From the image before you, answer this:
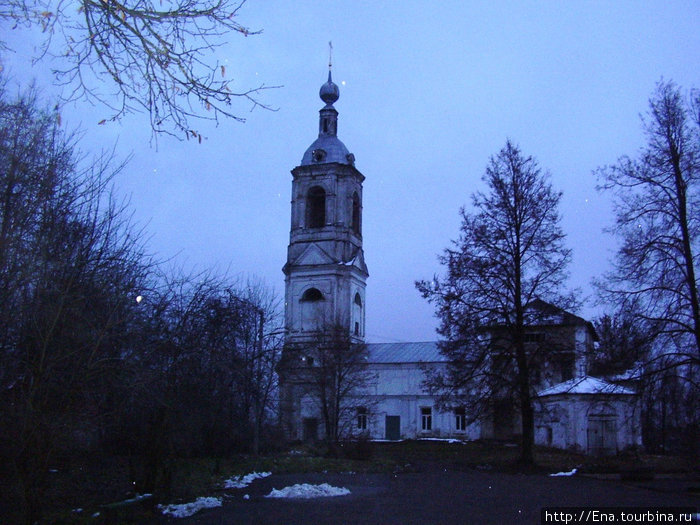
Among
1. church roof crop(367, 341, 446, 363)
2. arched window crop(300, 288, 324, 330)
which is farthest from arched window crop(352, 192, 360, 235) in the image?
church roof crop(367, 341, 446, 363)

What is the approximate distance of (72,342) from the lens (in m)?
9.23

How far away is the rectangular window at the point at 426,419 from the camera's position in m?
52.7

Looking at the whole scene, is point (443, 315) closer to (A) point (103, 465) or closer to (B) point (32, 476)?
(A) point (103, 465)

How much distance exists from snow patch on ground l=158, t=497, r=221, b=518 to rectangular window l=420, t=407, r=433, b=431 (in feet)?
131

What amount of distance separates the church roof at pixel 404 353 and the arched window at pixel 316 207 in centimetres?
1088

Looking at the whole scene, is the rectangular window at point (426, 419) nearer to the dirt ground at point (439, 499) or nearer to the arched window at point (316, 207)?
Result: the arched window at point (316, 207)

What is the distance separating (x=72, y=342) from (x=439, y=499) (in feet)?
30.8

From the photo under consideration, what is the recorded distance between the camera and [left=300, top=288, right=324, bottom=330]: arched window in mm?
52812

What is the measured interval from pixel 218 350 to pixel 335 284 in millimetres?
35446

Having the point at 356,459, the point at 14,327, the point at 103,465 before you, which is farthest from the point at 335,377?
the point at 14,327

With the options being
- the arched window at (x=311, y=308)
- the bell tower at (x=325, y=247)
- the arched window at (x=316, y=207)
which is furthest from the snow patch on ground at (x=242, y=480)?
the arched window at (x=316, y=207)

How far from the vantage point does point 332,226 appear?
177ft

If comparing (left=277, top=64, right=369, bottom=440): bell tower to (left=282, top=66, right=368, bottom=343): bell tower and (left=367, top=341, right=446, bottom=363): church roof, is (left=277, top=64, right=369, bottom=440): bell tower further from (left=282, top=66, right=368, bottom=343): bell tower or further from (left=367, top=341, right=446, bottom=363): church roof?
(left=367, top=341, right=446, bottom=363): church roof

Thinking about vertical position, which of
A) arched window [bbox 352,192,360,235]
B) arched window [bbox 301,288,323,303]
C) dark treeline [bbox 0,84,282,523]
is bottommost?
dark treeline [bbox 0,84,282,523]
